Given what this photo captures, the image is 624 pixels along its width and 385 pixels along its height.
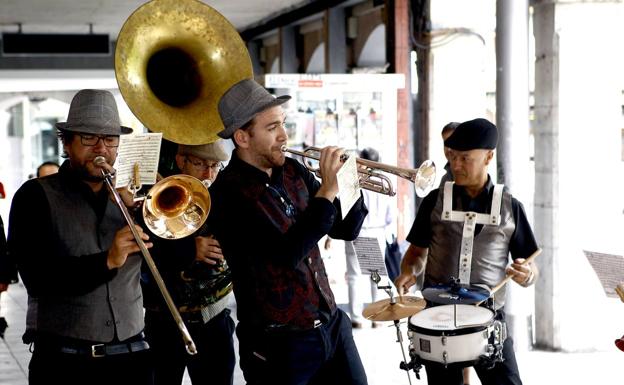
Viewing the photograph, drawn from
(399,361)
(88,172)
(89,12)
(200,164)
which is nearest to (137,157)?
(88,172)

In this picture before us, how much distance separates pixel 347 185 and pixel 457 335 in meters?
1.00

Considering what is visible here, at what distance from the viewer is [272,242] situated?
10.9 ft

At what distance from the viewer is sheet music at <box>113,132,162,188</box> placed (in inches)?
130

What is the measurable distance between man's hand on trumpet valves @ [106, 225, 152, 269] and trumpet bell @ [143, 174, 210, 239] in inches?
12.9

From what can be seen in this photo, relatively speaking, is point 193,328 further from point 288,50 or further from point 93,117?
point 288,50

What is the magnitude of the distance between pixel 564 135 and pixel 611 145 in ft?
1.18

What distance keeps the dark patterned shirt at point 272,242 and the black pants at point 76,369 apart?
45 centimetres

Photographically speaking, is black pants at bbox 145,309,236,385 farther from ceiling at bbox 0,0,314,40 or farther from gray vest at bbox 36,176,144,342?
ceiling at bbox 0,0,314,40

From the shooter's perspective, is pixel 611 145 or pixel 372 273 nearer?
pixel 372 273

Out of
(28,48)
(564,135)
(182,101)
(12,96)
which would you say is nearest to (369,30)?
(28,48)

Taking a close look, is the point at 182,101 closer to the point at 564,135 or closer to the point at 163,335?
the point at 163,335

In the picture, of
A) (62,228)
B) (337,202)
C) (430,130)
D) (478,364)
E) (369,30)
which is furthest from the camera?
(369,30)

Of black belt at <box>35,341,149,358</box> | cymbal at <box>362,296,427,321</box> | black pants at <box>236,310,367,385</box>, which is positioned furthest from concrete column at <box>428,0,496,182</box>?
black belt at <box>35,341,149,358</box>

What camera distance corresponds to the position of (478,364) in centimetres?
404
